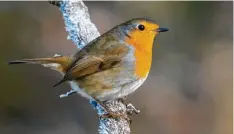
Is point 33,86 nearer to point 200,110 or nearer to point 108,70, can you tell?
point 200,110

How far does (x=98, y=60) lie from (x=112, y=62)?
97mm

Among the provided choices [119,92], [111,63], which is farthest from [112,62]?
[119,92]

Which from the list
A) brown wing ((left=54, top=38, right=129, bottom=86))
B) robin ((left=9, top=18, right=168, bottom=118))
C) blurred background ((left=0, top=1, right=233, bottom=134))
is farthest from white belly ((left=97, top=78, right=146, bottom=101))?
blurred background ((left=0, top=1, right=233, bottom=134))

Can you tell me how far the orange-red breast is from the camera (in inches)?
174

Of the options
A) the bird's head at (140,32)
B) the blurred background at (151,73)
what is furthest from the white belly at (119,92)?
the blurred background at (151,73)

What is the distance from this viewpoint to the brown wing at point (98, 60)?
14.6 ft

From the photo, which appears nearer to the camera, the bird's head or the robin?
the robin

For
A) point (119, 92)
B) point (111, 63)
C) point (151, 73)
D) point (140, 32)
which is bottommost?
point (151, 73)

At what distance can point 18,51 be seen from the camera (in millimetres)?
6938

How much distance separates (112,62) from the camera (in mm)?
4512

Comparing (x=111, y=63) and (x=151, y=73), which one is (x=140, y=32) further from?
(x=151, y=73)

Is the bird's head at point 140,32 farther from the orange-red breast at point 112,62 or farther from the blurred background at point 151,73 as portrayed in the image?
the blurred background at point 151,73

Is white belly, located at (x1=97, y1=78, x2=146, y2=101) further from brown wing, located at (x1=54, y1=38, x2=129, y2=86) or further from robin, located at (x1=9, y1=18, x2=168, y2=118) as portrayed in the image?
brown wing, located at (x1=54, y1=38, x2=129, y2=86)

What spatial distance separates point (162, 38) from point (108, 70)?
282 centimetres
